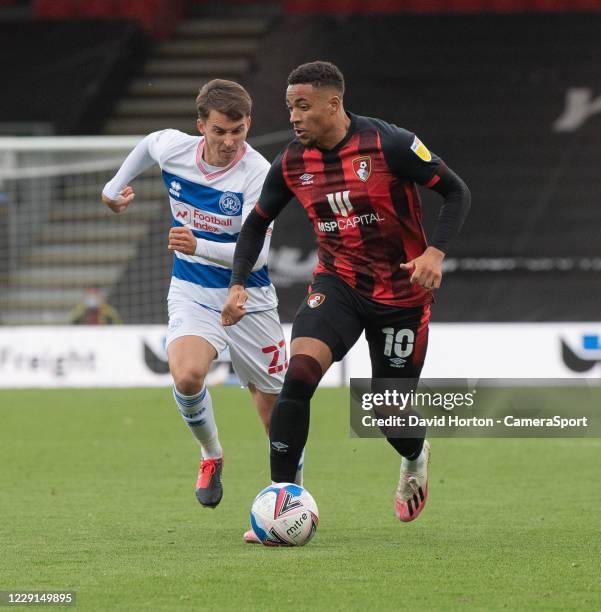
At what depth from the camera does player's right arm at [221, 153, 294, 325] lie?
6309 mm

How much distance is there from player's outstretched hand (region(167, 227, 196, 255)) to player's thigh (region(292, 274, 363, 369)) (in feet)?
2.25

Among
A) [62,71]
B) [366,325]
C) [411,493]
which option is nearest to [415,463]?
[411,493]

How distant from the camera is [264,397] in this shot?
732 centimetres

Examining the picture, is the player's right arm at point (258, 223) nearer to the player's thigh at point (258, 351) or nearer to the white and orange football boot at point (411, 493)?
the player's thigh at point (258, 351)

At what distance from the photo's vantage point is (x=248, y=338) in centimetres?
722

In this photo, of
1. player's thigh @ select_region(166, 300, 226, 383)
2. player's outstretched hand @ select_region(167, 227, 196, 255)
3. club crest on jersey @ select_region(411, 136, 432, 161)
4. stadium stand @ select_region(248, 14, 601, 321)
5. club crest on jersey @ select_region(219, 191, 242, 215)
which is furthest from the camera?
Result: stadium stand @ select_region(248, 14, 601, 321)

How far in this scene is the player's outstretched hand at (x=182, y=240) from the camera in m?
6.67

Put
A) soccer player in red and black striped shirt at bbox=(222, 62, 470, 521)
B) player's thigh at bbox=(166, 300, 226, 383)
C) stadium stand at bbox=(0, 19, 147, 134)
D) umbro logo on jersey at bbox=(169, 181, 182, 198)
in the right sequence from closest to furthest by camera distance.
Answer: soccer player in red and black striped shirt at bbox=(222, 62, 470, 521) < player's thigh at bbox=(166, 300, 226, 383) < umbro logo on jersey at bbox=(169, 181, 182, 198) < stadium stand at bbox=(0, 19, 147, 134)

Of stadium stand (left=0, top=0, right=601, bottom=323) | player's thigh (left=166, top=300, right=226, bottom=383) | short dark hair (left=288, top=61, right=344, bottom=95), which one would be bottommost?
stadium stand (left=0, top=0, right=601, bottom=323)

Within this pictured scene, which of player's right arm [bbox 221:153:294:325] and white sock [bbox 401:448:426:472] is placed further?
white sock [bbox 401:448:426:472]

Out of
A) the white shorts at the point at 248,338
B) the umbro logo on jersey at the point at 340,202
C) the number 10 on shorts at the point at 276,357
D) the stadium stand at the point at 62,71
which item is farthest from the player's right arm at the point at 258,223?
the stadium stand at the point at 62,71

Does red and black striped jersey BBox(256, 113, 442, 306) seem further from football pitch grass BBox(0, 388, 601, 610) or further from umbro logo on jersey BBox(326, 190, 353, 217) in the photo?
football pitch grass BBox(0, 388, 601, 610)

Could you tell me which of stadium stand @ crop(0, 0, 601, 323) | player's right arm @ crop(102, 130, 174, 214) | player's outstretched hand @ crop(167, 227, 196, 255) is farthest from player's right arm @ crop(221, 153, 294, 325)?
stadium stand @ crop(0, 0, 601, 323)

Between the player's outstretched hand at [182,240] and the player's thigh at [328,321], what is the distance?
2.25 ft
